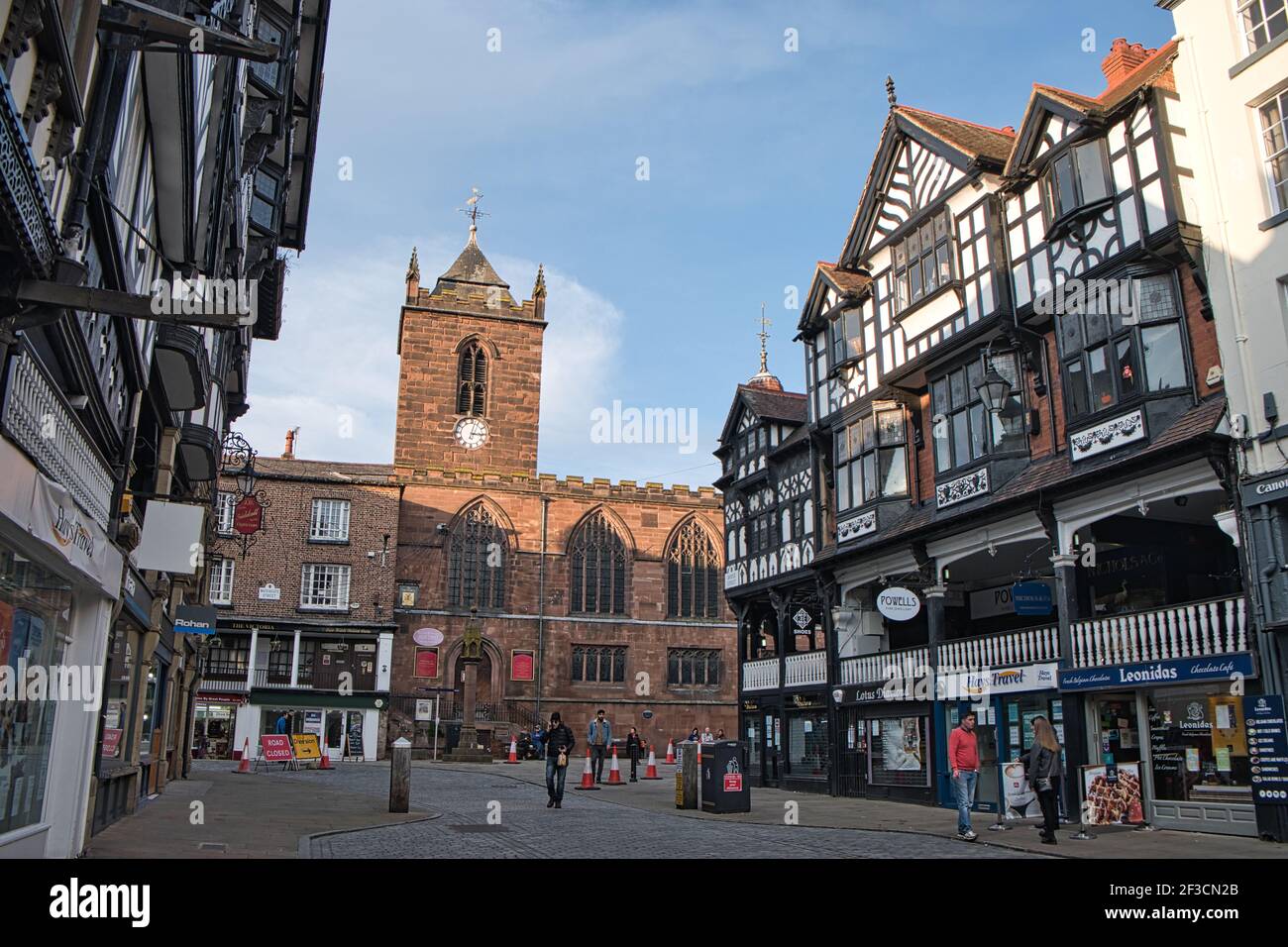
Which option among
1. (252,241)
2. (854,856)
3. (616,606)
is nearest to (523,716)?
(616,606)

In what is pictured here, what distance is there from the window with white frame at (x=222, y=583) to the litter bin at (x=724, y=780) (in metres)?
32.9

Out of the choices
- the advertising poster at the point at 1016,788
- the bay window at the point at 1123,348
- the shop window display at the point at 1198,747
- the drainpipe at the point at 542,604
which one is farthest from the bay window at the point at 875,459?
the drainpipe at the point at 542,604

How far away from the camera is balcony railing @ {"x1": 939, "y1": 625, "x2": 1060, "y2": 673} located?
18.7 meters

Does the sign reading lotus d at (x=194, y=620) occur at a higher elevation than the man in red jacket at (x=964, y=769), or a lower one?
higher

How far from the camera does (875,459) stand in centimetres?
2389

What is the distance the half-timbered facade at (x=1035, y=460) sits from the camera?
52.8 ft

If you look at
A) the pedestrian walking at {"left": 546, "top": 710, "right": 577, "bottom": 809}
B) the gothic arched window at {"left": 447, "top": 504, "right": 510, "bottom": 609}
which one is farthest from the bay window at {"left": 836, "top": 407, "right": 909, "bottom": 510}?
the gothic arched window at {"left": 447, "top": 504, "right": 510, "bottom": 609}

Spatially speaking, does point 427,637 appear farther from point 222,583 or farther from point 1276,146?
point 1276,146

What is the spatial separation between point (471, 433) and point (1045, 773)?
45486 mm

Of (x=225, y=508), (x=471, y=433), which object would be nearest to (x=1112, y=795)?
(x=225, y=508)

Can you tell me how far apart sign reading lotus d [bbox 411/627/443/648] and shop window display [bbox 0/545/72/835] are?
36268 millimetres

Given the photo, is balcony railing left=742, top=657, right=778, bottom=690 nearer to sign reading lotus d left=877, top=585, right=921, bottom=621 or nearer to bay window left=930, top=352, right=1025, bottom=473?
sign reading lotus d left=877, top=585, right=921, bottom=621

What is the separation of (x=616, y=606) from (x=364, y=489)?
13.9m

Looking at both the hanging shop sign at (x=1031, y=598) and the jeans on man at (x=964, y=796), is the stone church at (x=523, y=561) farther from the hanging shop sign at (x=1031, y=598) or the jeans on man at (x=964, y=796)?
the jeans on man at (x=964, y=796)
